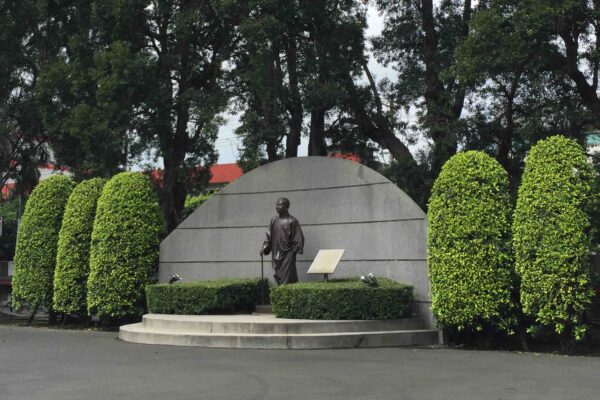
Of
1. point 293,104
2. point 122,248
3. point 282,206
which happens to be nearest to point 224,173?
point 293,104

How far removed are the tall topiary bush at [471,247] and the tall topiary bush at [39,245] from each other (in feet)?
29.9

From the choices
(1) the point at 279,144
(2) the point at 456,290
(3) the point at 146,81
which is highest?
(3) the point at 146,81

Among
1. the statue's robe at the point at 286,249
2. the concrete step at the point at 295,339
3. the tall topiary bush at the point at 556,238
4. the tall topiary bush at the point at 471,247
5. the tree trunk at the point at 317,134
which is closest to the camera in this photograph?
the tall topiary bush at the point at 556,238

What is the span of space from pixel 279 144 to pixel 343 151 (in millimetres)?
2169

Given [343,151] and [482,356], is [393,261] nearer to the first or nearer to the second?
[482,356]

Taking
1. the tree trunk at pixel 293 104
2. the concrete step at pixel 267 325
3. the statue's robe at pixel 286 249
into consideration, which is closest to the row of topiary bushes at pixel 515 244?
the concrete step at pixel 267 325

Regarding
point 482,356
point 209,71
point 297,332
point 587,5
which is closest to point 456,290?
point 482,356

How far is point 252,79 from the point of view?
1656 centimetres

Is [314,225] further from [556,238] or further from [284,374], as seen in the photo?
[284,374]

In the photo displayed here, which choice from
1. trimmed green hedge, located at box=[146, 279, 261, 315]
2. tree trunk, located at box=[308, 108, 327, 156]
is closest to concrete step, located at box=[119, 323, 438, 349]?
trimmed green hedge, located at box=[146, 279, 261, 315]

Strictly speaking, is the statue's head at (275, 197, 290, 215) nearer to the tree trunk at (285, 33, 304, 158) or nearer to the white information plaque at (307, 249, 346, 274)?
the white information plaque at (307, 249, 346, 274)

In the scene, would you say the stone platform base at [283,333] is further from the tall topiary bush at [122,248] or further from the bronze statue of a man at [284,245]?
the tall topiary bush at [122,248]

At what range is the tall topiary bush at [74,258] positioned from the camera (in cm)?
1573

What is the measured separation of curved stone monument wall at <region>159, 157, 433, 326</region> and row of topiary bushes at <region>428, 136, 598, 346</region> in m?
1.06
